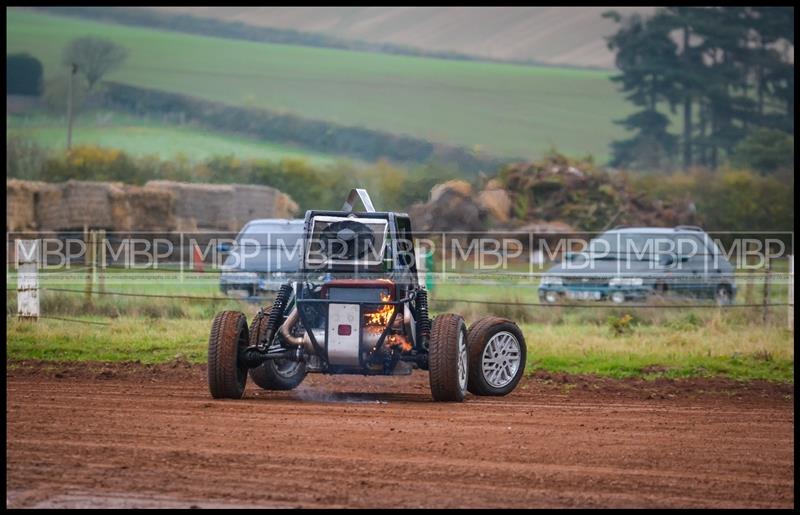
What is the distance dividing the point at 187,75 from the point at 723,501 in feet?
140

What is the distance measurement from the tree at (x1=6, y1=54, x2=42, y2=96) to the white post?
2259 cm

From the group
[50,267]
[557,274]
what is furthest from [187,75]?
[557,274]

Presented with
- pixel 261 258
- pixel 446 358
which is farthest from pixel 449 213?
pixel 446 358

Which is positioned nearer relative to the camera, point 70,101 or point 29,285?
point 29,285

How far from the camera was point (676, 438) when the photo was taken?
419 inches

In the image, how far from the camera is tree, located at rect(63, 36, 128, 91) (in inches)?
1678

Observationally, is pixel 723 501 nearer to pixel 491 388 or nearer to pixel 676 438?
pixel 676 438

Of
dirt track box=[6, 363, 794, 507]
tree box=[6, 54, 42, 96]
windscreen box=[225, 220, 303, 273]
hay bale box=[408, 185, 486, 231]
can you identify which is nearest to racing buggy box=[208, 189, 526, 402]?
dirt track box=[6, 363, 794, 507]

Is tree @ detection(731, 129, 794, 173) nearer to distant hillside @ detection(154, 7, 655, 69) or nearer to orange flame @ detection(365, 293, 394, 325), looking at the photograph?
distant hillside @ detection(154, 7, 655, 69)

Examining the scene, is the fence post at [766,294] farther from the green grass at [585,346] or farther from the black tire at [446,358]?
the black tire at [446,358]

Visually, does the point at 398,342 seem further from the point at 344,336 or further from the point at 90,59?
the point at 90,59

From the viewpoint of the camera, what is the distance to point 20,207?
31.2m

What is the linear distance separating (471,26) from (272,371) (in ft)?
162

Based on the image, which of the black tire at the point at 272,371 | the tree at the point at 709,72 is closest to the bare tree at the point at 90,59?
the tree at the point at 709,72
